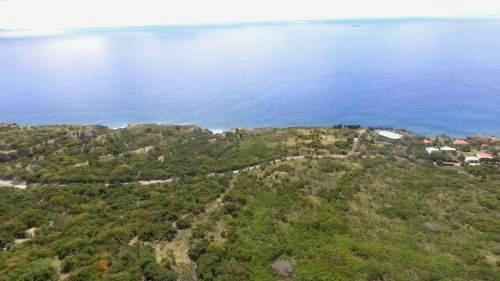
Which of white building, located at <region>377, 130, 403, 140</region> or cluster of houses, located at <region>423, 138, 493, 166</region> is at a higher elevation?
white building, located at <region>377, 130, 403, 140</region>

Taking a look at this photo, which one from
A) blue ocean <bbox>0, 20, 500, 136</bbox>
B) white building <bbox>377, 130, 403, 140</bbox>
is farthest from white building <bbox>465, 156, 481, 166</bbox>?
blue ocean <bbox>0, 20, 500, 136</bbox>

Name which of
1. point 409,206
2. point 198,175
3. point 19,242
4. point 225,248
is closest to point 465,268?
point 409,206

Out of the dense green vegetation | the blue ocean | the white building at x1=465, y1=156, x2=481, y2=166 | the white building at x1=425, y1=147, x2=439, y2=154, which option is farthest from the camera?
the blue ocean

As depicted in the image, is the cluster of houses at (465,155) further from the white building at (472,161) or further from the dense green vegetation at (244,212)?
the dense green vegetation at (244,212)

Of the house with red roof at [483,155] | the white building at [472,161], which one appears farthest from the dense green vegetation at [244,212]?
the white building at [472,161]

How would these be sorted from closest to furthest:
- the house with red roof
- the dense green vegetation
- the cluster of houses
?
the dense green vegetation
the cluster of houses
the house with red roof

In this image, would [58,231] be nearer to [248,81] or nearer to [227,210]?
[227,210]

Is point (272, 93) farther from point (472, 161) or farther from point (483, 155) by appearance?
point (472, 161)

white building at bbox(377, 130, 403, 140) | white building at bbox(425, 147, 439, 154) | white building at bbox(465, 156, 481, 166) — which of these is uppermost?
white building at bbox(377, 130, 403, 140)

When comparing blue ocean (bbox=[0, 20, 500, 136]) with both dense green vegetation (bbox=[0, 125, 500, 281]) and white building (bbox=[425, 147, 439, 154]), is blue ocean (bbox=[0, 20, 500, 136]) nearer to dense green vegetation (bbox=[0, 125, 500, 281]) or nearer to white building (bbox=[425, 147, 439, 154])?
white building (bbox=[425, 147, 439, 154])
